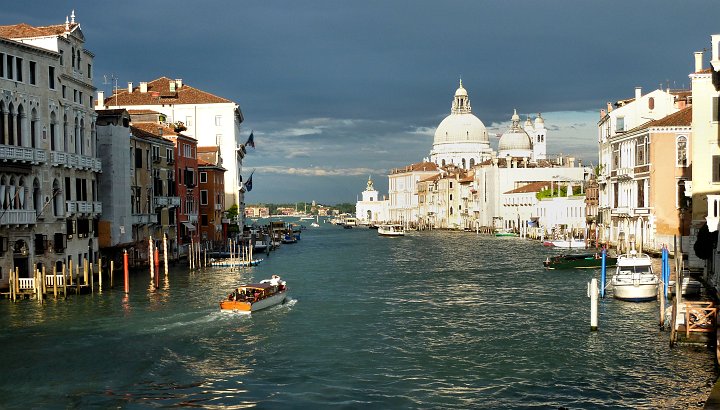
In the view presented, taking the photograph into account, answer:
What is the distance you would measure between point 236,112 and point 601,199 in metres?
33.2

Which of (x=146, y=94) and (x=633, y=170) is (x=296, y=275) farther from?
(x=146, y=94)

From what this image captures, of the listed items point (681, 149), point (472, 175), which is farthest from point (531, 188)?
point (681, 149)

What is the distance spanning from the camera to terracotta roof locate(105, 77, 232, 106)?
65.2m

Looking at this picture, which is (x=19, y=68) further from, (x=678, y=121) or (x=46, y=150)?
(x=678, y=121)

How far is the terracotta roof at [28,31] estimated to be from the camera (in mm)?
31109

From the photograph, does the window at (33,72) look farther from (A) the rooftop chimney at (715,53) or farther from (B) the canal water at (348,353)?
(A) the rooftop chimney at (715,53)

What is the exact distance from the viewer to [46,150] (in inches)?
1217

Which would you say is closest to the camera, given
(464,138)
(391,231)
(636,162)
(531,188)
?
(636,162)

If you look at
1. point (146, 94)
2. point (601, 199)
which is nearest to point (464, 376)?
point (601, 199)

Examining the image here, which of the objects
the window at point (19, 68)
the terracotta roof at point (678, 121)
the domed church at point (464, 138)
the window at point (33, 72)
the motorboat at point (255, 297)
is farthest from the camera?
the domed church at point (464, 138)

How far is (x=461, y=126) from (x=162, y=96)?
297 ft

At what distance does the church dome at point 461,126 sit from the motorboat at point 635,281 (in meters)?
120

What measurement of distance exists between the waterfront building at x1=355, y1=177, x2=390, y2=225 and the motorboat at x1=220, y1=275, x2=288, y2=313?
137 m

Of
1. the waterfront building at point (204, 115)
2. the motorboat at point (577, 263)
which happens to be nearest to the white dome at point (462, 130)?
the waterfront building at point (204, 115)
